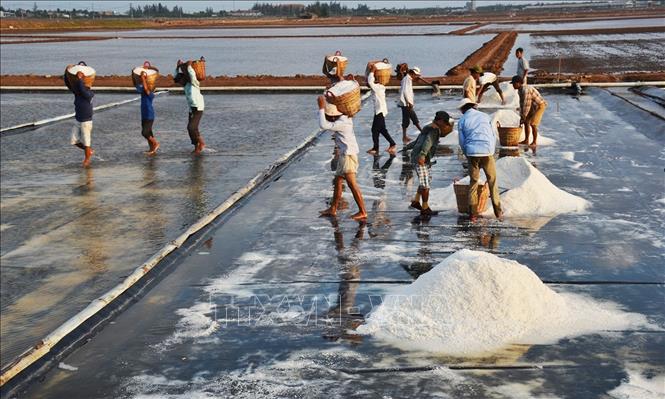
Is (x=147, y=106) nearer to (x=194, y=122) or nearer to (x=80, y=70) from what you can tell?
(x=194, y=122)

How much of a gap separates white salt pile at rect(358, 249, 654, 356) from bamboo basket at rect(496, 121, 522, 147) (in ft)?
26.7

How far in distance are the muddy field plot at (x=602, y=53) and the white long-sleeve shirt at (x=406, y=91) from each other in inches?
891

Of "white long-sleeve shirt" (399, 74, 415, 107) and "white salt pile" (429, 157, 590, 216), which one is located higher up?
"white long-sleeve shirt" (399, 74, 415, 107)

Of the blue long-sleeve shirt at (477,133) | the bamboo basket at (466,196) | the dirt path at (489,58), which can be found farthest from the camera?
the dirt path at (489,58)

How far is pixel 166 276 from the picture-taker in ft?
28.7

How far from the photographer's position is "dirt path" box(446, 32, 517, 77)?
3553 centimetres

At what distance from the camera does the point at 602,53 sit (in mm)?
47188

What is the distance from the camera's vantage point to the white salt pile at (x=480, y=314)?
21.9ft

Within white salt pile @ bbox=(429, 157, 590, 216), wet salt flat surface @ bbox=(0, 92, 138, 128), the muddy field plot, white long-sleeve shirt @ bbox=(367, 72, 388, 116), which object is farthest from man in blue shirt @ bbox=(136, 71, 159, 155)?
the muddy field plot

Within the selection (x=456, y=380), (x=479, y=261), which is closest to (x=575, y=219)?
(x=479, y=261)

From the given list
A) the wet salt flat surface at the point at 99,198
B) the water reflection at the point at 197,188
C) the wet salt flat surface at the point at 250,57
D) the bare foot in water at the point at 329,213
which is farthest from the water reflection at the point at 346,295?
the wet salt flat surface at the point at 250,57

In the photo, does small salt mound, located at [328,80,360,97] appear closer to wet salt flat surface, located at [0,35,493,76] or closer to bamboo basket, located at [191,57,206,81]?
bamboo basket, located at [191,57,206,81]

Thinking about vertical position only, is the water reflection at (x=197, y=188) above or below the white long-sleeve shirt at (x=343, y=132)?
below

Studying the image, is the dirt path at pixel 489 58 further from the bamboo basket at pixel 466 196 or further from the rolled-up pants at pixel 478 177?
the rolled-up pants at pixel 478 177
